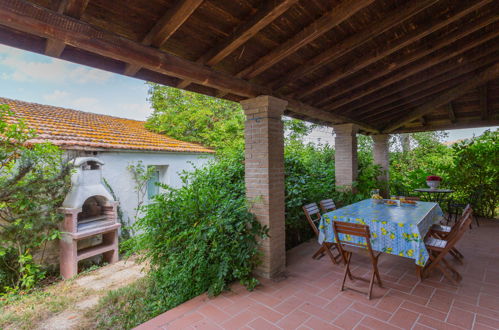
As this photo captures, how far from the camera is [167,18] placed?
6.63 feet

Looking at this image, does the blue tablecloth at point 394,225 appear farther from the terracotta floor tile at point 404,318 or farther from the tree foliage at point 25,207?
the tree foliage at point 25,207

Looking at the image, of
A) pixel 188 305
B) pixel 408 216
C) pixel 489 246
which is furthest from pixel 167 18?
pixel 489 246

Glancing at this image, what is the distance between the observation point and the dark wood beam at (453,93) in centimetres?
406

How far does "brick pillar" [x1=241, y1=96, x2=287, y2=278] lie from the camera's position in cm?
344

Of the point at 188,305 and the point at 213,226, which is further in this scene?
the point at 213,226

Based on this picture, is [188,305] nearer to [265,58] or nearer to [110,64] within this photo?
[110,64]

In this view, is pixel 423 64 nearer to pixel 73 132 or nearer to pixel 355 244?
pixel 355 244

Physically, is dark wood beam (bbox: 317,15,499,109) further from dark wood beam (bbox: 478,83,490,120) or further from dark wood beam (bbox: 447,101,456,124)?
dark wood beam (bbox: 447,101,456,124)

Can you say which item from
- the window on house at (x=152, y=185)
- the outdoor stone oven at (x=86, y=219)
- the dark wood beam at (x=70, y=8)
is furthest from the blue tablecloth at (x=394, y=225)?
the window on house at (x=152, y=185)

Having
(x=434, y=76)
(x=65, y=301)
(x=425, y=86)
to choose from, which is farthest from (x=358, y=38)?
(x=65, y=301)

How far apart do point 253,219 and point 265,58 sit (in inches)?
82.9

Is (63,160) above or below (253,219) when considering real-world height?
above

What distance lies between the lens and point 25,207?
4.62m

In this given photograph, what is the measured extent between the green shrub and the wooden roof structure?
1657 millimetres
